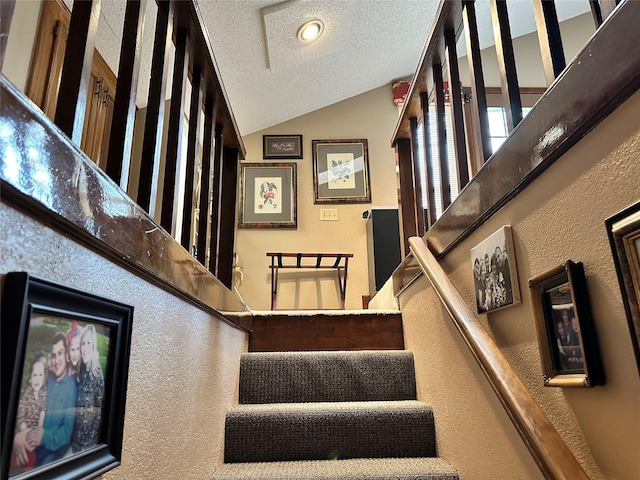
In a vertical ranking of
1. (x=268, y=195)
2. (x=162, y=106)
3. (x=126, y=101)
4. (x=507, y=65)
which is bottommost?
(x=126, y=101)

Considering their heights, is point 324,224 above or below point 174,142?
above

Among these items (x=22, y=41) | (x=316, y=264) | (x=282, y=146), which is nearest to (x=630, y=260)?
(x=22, y=41)

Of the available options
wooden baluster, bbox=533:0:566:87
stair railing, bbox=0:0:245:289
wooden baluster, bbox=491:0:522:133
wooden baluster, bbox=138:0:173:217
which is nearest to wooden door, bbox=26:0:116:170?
stair railing, bbox=0:0:245:289

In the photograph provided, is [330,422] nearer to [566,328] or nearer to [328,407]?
[328,407]

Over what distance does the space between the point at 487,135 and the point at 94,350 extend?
1.14 meters

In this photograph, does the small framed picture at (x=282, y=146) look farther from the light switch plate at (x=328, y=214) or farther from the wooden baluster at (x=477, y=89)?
the wooden baluster at (x=477, y=89)

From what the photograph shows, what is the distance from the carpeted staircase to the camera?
158 cm

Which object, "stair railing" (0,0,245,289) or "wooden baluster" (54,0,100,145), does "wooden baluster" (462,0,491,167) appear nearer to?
"stair railing" (0,0,245,289)

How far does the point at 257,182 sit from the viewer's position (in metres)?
4.88

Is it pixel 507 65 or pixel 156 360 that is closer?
pixel 156 360

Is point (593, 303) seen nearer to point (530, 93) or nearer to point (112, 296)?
point (112, 296)

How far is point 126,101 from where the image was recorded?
0.98 m

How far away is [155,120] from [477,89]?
94 centimetres

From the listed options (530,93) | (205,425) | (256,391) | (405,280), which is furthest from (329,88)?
(205,425)
